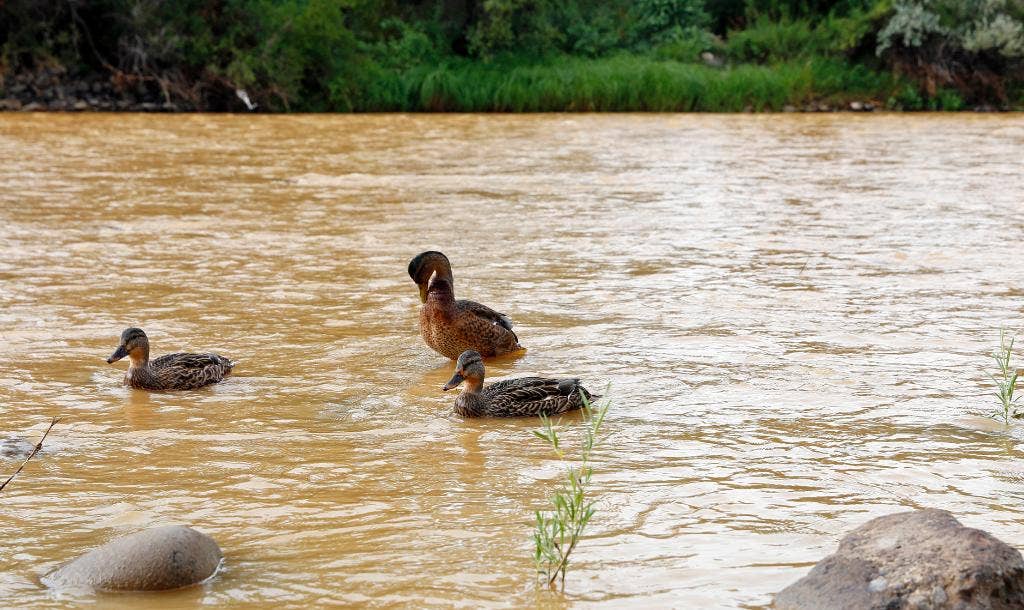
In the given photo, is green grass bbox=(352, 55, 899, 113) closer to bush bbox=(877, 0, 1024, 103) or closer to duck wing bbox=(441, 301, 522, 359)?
bush bbox=(877, 0, 1024, 103)

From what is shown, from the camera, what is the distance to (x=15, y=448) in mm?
6598

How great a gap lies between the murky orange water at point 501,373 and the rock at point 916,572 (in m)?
0.33

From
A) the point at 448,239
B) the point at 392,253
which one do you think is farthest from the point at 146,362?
the point at 448,239

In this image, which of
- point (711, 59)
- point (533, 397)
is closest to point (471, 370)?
point (533, 397)

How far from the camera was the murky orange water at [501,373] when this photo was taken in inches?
212

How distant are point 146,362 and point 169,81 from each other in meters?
26.0

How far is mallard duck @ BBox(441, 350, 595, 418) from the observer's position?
7336 mm

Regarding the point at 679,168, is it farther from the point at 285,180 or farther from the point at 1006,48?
the point at 1006,48

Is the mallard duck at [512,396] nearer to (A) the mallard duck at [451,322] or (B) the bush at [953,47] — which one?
(A) the mallard duck at [451,322]

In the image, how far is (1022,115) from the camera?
3334cm

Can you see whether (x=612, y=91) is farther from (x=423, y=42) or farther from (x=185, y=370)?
(x=185, y=370)

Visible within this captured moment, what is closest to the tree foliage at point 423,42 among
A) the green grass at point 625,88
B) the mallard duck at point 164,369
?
the green grass at point 625,88

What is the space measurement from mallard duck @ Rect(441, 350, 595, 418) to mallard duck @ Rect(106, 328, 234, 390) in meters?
1.55

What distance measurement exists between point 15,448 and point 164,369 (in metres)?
1.40
